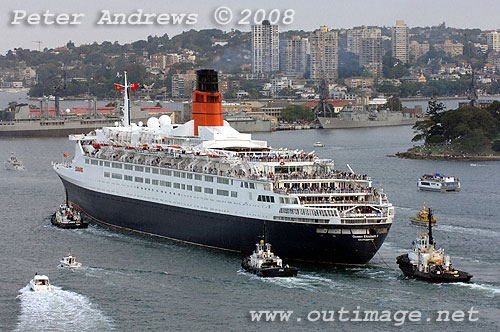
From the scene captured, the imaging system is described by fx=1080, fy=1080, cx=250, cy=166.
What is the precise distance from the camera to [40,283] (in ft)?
114

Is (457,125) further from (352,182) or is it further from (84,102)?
(84,102)

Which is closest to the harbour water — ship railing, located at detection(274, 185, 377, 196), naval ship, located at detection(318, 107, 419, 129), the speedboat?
ship railing, located at detection(274, 185, 377, 196)

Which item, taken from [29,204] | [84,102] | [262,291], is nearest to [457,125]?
[29,204]

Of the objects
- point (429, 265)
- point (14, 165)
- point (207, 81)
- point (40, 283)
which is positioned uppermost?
point (207, 81)

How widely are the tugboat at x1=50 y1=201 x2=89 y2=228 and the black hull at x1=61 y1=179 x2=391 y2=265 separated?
107 cm

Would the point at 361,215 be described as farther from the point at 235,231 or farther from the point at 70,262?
the point at 70,262

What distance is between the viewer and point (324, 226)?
1463 inches

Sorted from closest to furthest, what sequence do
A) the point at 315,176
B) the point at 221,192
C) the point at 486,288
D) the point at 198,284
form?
the point at 486,288, the point at 198,284, the point at 315,176, the point at 221,192

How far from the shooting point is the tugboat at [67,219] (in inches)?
1846

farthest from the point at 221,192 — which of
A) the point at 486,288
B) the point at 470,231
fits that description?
the point at 470,231

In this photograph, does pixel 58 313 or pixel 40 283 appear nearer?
pixel 58 313

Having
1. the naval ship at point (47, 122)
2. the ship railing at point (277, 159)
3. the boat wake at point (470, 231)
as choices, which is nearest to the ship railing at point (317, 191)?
the ship railing at point (277, 159)

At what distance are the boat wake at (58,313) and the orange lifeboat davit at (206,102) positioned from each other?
13.5m

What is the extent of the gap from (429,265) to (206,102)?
14930mm
